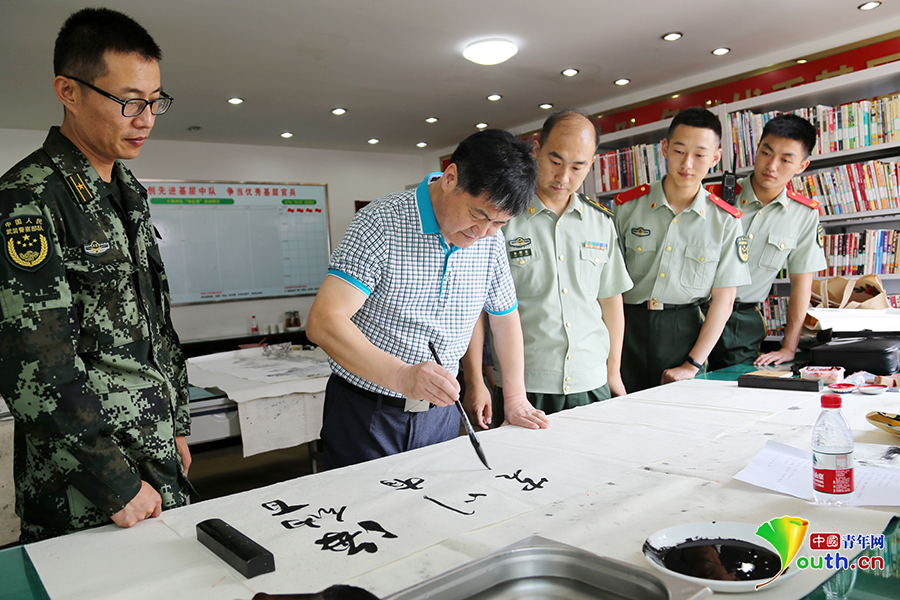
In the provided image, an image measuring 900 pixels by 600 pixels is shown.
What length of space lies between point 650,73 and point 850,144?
1.58 m

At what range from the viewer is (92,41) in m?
1.34

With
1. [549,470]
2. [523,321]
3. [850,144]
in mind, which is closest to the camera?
[549,470]

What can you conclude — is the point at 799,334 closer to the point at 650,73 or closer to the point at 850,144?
the point at 850,144

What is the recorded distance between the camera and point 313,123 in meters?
5.82

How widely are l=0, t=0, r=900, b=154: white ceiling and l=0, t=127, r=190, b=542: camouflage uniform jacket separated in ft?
7.53

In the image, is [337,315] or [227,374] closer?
[337,315]

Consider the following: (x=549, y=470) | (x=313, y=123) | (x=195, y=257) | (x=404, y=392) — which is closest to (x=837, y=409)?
(x=549, y=470)

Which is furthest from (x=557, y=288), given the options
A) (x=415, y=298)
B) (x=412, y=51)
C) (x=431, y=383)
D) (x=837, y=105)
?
(x=837, y=105)

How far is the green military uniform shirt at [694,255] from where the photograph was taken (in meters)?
2.67

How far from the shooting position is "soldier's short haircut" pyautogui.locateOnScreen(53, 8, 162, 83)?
134 cm

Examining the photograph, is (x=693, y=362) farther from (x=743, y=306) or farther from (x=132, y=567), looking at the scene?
(x=132, y=567)

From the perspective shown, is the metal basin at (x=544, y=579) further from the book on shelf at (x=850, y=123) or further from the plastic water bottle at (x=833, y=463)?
the book on shelf at (x=850, y=123)

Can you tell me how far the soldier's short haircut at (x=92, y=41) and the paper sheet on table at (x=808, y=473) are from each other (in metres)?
1.59

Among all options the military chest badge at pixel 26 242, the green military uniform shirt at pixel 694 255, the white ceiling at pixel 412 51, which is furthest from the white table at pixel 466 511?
the white ceiling at pixel 412 51
